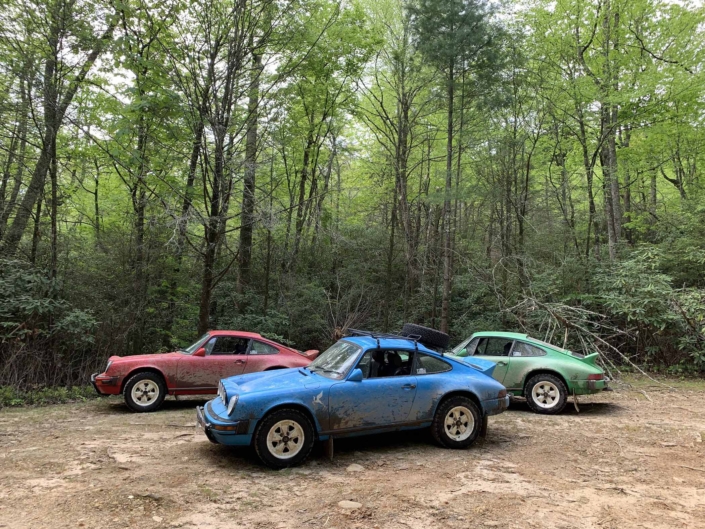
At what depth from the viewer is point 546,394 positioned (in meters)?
8.17

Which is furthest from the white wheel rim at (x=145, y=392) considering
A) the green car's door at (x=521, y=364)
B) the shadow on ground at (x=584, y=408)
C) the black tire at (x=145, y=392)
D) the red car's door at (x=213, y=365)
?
the shadow on ground at (x=584, y=408)

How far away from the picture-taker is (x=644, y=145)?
1608cm

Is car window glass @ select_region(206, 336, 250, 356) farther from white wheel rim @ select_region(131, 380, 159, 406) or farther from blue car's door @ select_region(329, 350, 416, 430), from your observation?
blue car's door @ select_region(329, 350, 416, 430)

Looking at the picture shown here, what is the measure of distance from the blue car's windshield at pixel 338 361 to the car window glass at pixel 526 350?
4.05 meters

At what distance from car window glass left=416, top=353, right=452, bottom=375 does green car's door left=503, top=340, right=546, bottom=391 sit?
2892 millimetres

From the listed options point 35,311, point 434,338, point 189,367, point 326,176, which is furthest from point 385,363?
point 326,176

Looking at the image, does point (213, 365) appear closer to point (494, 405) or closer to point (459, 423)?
point (459, 423)

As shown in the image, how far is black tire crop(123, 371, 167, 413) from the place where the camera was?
778 cm

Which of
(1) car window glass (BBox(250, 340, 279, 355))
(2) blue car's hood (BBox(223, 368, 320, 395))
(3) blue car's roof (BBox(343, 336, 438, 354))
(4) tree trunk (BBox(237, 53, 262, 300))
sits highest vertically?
(4) tree trunk (BBox(237, 53, 262, 300))

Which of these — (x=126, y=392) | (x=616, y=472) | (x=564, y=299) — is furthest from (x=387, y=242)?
(x=616, y=472)

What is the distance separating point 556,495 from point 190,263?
34.1 ft

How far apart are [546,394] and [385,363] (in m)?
4.12

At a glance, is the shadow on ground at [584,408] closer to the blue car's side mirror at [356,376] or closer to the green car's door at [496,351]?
the green car's door at [496,351]

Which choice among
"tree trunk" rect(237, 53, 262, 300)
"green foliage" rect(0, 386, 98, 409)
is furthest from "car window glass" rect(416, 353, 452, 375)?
"green foliage" rect(0, 386, 98, 409)
